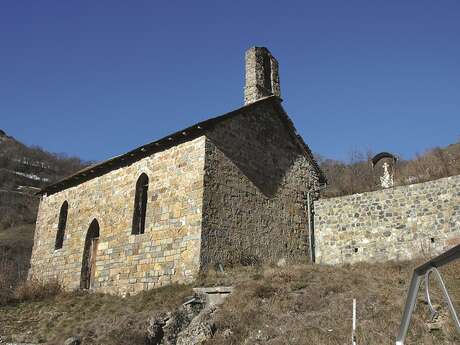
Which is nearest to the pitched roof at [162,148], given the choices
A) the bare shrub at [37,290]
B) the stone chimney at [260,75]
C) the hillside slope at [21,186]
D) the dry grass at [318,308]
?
the stone chimney at [260,75]

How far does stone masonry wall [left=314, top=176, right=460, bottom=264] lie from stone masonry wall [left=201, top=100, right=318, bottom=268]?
107cm

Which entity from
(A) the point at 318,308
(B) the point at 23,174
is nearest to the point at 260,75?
(A) the point at 318,308

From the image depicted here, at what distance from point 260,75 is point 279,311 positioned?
1091 cm

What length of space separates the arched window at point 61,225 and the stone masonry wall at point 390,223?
11.4m

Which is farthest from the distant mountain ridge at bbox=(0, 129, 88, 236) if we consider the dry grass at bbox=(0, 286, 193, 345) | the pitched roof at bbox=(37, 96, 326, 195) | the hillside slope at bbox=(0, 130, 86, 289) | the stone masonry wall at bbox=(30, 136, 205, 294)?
the dry grass at bbox=(0, 286, 193, 345)

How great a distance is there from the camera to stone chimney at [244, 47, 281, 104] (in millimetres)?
18453

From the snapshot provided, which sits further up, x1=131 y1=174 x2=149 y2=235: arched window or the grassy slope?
x1=131 y1=174 x2=149 y2=235: arched window

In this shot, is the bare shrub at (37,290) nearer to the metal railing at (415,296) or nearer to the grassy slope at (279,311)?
the grassy slope at (279,311)

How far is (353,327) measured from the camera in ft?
30.1

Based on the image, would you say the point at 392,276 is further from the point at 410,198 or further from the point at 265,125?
the point at 265,125

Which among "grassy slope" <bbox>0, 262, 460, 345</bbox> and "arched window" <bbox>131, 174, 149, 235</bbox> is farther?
"arched window" <bbox>131, 174, 149, 235</bbox>

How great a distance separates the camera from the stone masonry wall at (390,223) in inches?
585

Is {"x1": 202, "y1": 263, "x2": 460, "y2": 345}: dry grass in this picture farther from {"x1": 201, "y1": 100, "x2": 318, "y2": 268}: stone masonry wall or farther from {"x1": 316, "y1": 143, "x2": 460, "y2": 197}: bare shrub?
{"x1": 316, "y1": 143, "x2": 460, "y2": 197}: bare shrub

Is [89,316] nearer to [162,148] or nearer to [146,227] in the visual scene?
[146,227]
